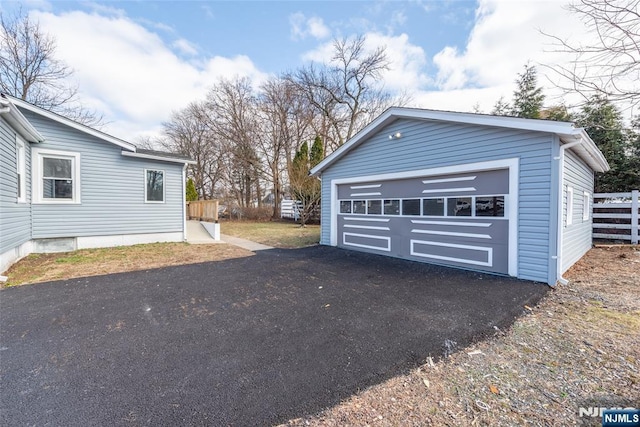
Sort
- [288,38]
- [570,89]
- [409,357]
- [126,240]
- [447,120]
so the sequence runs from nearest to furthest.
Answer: [409,357]
[570,89]
[447,120]
[126,240]
[288,38]

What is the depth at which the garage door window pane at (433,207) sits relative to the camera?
21.0 ft

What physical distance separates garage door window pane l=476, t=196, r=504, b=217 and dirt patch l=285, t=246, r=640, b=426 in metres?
2.33

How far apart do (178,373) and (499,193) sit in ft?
20.0

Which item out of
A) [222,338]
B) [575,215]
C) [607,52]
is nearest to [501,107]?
[575,215]

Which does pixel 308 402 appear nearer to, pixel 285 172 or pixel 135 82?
pixel 135 82

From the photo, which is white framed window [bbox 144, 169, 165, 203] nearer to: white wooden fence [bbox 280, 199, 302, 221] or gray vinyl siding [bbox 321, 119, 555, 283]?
gray vinyl siding [bbox 321, 119, 555, 283]

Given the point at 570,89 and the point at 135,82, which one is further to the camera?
the point at 135,82

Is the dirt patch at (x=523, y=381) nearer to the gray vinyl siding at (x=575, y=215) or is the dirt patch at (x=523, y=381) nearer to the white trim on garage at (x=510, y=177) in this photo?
the white trim on garage at (x=510, y=177)

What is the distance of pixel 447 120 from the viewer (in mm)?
6047

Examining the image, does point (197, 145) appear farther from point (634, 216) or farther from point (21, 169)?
point (634, 216)

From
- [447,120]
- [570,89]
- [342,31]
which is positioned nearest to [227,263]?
[447,120]

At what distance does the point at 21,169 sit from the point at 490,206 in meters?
11.4

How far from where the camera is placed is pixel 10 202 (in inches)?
244

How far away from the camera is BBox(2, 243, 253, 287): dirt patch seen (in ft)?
18.7
